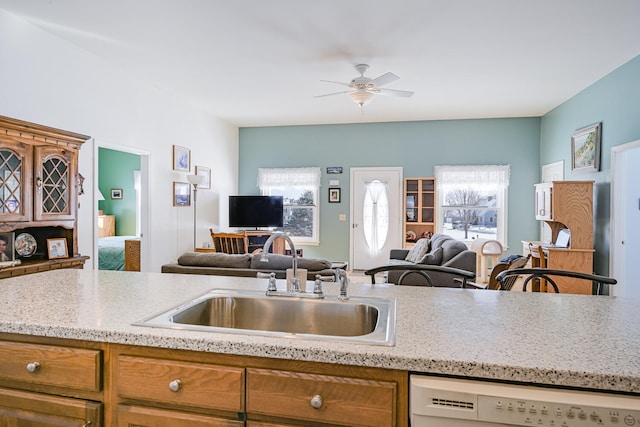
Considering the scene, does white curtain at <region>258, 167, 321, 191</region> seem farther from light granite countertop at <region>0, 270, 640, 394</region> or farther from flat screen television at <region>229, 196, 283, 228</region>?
light granite countertop at <region>0, 270, 640, 394</region>

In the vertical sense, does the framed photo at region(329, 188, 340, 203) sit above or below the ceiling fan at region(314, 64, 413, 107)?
below

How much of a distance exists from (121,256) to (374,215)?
4.39 metres

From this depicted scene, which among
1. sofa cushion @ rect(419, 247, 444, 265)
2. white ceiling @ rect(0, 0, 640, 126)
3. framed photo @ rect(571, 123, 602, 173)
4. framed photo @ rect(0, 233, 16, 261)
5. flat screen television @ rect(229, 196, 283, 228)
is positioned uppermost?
white ceiling @ rect(0, 0, 640, 126)

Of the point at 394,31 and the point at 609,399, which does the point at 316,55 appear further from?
the point at 609,399

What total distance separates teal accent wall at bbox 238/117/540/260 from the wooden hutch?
483 centimetres

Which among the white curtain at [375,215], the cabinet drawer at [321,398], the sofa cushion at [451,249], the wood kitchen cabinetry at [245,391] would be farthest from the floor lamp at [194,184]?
the cabinet drawer at [321,398]

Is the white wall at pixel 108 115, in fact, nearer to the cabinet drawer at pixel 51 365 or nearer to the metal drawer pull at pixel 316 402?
the cabinet drawer at pixel 51 365

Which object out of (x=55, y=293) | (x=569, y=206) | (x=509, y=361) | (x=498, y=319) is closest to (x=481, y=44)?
(x=569, y=206)

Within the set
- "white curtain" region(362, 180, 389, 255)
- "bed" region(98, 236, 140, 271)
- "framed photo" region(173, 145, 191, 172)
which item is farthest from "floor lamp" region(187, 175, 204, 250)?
"white curtain" region(362, 180, 389, 255)

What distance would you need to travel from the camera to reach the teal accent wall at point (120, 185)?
25.8ft

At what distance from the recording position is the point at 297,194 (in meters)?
7.85

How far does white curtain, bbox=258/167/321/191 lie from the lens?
7688mm

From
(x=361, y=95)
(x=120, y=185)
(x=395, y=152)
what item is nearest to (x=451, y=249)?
(x=361, y=95)

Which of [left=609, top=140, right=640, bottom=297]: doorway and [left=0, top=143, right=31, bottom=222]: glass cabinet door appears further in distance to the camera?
[left=609, top=140, right=640, bottom=297]: doorway
